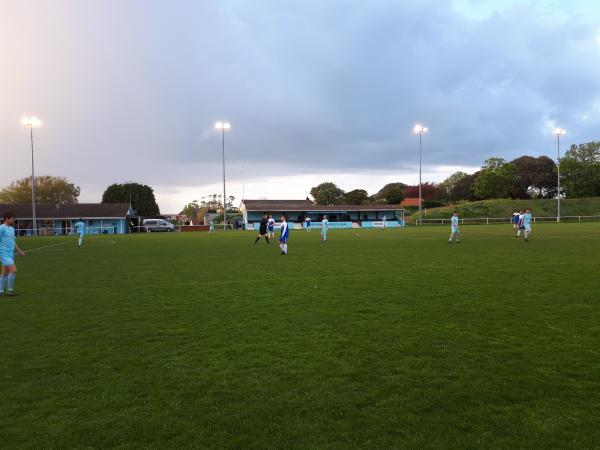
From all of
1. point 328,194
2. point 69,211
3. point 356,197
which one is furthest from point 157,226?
point 328,194

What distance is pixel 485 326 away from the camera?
673 cm

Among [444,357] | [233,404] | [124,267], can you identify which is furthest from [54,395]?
[124,267]

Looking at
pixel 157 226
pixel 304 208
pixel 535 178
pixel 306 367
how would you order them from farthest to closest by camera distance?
1. pixel 535 178
2. pixel 304 208
3. pixel 157 226
4. pixel 306 367

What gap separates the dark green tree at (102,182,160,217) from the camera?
83875mm

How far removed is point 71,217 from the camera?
194ft

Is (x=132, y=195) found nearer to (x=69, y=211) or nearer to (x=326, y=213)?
(x=69, y=211)

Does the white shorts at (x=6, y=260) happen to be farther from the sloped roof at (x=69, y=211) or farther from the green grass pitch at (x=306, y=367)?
the sloped roof at (x=69, y=211)

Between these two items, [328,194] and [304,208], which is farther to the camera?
[328,194]

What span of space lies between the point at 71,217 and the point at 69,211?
3.90 metres

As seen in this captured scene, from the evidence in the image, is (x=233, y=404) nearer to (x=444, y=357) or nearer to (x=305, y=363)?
(x=305, y=363)

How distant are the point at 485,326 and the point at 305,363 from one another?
321cm

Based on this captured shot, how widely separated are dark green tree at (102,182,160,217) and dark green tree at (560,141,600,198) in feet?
276

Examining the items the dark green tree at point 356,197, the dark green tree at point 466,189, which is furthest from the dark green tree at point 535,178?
the dark green tree at point 356,197

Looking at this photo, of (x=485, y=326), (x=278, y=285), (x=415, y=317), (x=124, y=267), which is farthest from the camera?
(x=124, y=267)
